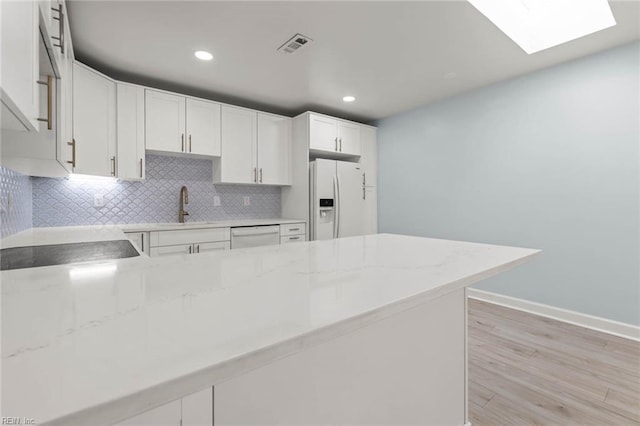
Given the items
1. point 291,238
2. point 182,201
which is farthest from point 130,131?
point 291,238

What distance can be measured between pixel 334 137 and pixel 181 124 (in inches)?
74.9

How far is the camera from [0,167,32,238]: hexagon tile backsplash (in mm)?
1599

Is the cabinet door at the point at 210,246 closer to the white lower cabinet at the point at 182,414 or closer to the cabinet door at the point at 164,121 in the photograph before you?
the cabinet door at the point at 164,121

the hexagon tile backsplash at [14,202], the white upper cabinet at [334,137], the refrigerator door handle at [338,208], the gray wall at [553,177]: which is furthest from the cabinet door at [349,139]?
the hexagon tile backsplash at [14,202]

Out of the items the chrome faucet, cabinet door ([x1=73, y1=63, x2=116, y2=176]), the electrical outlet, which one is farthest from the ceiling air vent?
the electrical outlet

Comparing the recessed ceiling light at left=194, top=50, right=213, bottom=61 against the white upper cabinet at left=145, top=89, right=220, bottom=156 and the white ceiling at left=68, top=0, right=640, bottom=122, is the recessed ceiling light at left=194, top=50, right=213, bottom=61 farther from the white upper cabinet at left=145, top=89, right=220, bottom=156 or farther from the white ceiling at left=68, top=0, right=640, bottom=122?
the white upper cabinet at left=145, top=89, right=220, bottom=156

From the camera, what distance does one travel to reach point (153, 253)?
107 inches

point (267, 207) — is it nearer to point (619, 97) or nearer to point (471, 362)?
point (471, 362)

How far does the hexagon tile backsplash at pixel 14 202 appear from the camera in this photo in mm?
1599

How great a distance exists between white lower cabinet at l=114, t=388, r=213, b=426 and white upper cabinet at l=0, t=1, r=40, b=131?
808 millimetres

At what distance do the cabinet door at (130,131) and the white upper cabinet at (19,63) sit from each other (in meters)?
1.97

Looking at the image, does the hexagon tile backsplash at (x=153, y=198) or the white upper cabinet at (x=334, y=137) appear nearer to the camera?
the hexagon tile backsplash at (x=153, y=198)

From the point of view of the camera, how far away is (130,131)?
2859 millimetres

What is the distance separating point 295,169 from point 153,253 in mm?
1995
